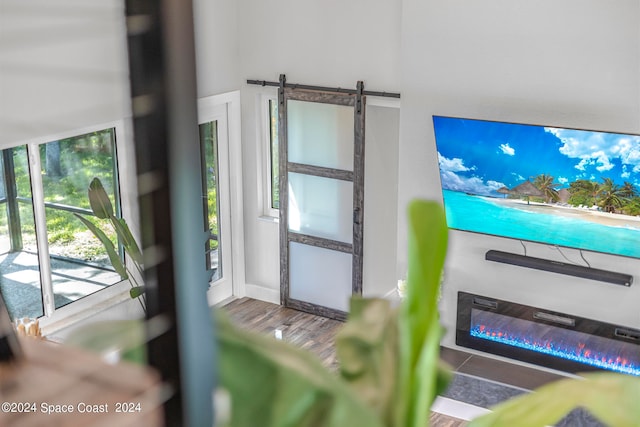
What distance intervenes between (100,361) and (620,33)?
464cm

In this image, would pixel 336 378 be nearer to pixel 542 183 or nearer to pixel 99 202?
pixel 542 183

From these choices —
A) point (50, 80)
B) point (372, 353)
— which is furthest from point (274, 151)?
point (372, 353)

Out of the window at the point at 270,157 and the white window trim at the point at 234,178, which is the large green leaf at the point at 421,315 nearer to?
the white window trim at the point at 234,178

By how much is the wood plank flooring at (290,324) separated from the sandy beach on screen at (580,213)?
1786 millimetres

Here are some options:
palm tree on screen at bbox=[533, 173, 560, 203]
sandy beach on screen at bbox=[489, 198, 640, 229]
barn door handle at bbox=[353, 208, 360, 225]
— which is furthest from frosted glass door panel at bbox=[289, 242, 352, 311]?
palm tree on screen at bbox=[533, 173, 560, 203]

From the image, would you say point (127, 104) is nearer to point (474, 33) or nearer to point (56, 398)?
point (56, 398)

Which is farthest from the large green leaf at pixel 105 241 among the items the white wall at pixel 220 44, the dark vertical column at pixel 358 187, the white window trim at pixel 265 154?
the white window trim at pixel 265 154

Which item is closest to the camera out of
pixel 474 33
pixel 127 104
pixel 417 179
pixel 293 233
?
pixel 127 104

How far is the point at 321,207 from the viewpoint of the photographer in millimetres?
6668

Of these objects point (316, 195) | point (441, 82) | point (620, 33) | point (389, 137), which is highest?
point (620, 33)

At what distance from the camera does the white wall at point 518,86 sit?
4926mm

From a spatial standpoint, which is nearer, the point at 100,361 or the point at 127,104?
the point at 127,104

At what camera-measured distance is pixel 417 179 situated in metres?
5.74

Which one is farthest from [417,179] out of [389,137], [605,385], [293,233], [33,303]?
[605,385]
